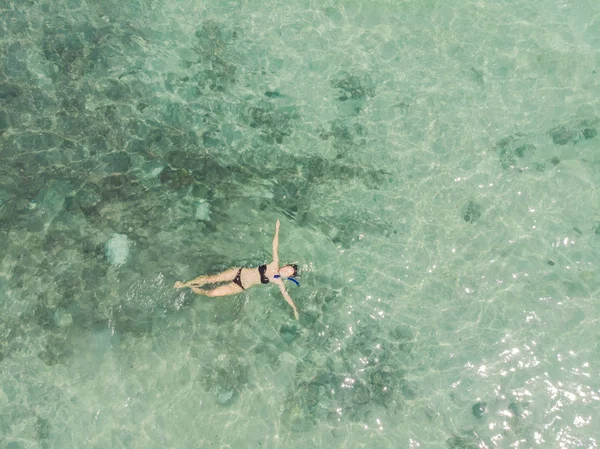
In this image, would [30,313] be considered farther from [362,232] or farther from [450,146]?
[450,146]

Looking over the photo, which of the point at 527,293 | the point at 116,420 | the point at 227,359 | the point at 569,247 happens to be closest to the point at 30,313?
the point at 116,420

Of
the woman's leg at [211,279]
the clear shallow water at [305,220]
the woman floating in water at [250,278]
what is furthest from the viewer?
the woman's leg at [211,279]

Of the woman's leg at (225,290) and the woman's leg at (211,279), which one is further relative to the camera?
the woman's leg at (211,279)

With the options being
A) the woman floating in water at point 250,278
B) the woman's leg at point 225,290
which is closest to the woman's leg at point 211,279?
the woman floating in water at point 250,278

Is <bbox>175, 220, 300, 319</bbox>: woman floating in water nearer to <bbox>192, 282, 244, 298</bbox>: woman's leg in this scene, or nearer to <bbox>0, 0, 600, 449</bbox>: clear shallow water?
<bbox>192, 282, 244, 298</bbox>: woman's leg

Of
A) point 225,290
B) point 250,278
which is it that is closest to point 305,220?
point 250,278

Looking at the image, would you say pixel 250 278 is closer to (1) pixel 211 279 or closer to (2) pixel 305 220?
(1) pixel 211 279

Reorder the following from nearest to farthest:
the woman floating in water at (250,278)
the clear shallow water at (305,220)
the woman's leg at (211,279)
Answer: the clear shallow water at (305,220) → the woman floating in water at (250,278) → the woman's leg at (211,279)

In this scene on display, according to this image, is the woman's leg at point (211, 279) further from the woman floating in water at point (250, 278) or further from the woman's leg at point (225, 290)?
the woman's leg at point (225, 290)
